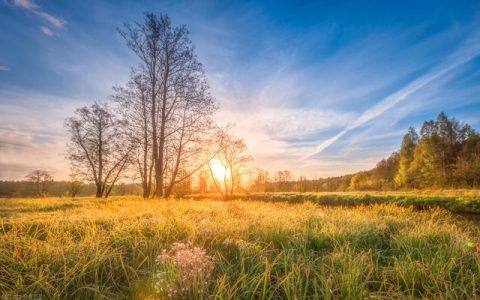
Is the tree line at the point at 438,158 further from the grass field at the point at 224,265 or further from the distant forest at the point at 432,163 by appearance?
the grass field at the point at 224,265

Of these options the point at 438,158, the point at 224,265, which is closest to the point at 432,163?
the point at 438,158

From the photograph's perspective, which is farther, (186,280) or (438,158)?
(438,158)

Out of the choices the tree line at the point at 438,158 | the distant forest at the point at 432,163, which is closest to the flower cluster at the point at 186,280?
the distant forest at the point at 432,163

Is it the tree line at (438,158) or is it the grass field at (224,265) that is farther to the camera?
the tree line at (438,158)

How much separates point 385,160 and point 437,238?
7829cm

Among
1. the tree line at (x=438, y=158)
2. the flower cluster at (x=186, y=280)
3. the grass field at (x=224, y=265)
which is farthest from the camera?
the tree line at (x=438, y=158)

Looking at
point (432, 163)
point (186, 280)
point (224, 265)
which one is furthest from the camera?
point (432, 163)

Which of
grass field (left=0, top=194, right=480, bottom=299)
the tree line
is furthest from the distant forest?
grass field (left=0, top=194, right=480, bottom=299)

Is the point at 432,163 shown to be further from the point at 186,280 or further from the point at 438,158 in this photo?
the point at 186,280

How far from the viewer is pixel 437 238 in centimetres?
452

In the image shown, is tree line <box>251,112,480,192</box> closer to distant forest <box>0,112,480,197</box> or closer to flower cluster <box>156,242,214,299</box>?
distant forest <box>0,112,480,197</box>

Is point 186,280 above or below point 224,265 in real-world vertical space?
above

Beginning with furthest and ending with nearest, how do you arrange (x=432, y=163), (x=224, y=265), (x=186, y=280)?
1. (x=432, y=163)
2. (x=224, y=265)
3. (x=186, y=280)

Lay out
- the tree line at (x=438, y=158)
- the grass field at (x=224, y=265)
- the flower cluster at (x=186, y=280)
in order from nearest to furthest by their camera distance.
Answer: the flower cluster at (x=186, y=280) < the grass field at (x=224, y=265) < the tree line at (x=438, y=158)
